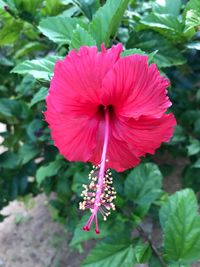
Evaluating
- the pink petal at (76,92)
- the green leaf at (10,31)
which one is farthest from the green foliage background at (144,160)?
the pink petal at (76,92)

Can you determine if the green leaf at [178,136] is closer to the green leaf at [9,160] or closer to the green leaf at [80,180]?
the green leaf at [80,180]

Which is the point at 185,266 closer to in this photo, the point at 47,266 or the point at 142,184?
the point at 142,184

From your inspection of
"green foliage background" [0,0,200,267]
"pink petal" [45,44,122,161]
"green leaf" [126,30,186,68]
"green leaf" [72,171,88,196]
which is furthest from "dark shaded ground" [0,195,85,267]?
"pink petal" [45,44,122,161]

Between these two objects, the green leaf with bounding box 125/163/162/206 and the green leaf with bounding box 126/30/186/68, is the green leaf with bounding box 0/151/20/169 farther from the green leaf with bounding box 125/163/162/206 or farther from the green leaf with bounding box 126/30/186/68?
the green leaf with bounding box 126/30/186/68

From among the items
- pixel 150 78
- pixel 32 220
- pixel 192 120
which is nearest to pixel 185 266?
pixel 150 78

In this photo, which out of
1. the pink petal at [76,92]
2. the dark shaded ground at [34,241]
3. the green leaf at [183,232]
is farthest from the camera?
the dark shaded ground at [34,241]

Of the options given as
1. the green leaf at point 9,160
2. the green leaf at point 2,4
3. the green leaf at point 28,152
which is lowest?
the green leaf at point 9,160

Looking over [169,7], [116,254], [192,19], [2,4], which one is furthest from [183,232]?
[2,4]
